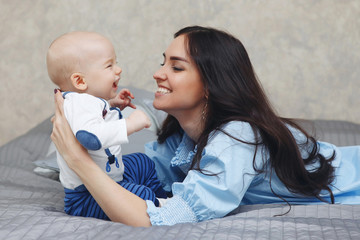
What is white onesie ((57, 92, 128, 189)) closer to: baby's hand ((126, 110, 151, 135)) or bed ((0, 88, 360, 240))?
baby's hand ((126, 110, 151, 135))

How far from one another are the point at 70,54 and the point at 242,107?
1.90ft

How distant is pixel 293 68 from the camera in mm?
3543

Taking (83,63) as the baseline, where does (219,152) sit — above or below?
below

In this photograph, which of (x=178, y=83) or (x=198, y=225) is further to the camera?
(x=178, y=83)

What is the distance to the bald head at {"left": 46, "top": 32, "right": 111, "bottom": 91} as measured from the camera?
58.1 inches

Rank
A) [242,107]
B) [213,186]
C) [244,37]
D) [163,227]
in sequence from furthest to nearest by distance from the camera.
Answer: [244,37] < [242,107] < [213,186] < [163,227]

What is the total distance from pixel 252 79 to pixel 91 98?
1.92 ft

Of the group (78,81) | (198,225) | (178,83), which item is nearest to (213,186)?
(198,225)

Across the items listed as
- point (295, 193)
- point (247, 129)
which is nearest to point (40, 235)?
point (247, 129)

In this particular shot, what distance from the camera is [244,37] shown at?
138 inches

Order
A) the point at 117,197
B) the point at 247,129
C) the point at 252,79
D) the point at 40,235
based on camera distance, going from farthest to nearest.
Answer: the point at 252,79 < the point at 247,129 < the point at 117,197 < the point at 40,235

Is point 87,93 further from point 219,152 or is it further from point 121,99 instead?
point 219,152

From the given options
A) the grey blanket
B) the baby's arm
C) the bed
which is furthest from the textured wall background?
the baby's arm

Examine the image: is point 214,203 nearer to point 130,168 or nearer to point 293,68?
point 130,168
